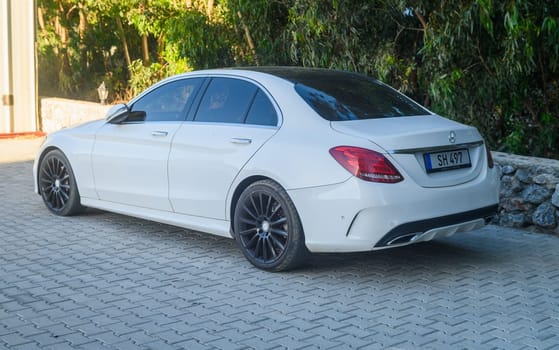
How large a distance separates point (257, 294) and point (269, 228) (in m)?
0.65

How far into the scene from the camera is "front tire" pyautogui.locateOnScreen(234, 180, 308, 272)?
20.2 ft

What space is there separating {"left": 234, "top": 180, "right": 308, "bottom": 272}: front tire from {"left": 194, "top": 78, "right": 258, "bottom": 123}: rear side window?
743 millimetres

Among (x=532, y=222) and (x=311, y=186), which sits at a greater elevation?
(x=311, y=186)

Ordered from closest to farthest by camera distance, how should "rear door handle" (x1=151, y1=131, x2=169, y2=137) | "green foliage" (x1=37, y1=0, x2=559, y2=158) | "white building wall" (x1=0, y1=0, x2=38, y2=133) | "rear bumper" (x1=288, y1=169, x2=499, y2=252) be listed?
"rear bumper" (x1=288, y1=169, x2=499, y2=252) → "rear door handle" (x1=151, y1=131, x2=169, y2=137) → "green foliage" (x1=37, y1=0, x2=559, y2=158) → "white building wall" (x1=0, y1=0, x2=38, y2=133)

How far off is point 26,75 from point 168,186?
9088 mm

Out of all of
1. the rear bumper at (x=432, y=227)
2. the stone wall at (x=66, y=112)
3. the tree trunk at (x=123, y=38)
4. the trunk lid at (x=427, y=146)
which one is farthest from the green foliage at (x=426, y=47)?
the tree trunk at (x=123, y=38)

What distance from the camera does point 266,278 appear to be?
6.30m

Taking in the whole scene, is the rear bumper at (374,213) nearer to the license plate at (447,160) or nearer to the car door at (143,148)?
the license plate at (447,160)

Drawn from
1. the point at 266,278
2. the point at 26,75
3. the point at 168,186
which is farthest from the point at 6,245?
the point at 26,75

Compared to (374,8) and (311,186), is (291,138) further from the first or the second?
(374,8)

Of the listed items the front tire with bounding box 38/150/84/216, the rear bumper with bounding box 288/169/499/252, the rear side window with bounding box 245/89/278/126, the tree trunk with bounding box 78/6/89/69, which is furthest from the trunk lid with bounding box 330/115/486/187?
the tree trunk with bounding box 78/6/89/69

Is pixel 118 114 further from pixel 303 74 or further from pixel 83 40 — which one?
pixel 83 40

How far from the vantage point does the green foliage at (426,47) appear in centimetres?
853

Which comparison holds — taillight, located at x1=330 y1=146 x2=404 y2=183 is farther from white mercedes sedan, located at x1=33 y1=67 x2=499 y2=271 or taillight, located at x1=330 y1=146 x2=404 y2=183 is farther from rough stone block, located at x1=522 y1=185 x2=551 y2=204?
rough stone block, located at x1=522 y1=185 x2=551 y2=204
